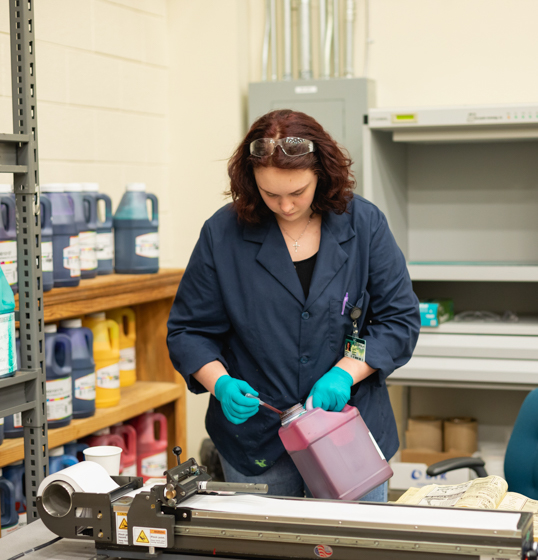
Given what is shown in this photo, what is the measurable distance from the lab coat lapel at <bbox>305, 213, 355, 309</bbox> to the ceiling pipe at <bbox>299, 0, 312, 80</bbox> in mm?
1677

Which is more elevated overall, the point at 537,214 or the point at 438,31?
the point at 438,31

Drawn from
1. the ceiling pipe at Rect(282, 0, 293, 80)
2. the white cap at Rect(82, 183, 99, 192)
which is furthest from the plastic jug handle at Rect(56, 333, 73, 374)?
the ceiling pipe at Rect(282, 0, 293, 80)

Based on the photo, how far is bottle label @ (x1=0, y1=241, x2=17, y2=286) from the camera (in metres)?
1.71

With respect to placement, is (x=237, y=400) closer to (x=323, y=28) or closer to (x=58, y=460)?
(x=58, y=460)

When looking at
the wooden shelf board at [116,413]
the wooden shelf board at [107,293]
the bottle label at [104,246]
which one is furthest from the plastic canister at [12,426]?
the bottle label at [104,246]

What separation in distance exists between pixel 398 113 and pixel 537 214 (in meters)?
Result: 0.88

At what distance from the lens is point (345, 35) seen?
3.09 metres

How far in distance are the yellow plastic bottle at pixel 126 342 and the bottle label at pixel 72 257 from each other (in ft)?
1.31

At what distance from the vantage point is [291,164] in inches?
53.6

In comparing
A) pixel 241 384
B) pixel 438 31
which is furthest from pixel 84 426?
pixel 438 31

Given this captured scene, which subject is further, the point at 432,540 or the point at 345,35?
the point at 345,35

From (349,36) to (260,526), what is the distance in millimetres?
2474

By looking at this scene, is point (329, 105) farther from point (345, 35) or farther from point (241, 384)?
point (241, 384)

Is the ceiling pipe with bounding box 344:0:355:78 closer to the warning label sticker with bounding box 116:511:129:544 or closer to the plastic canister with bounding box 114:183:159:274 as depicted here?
the plastic canister with bounding box 114:183:159:274
